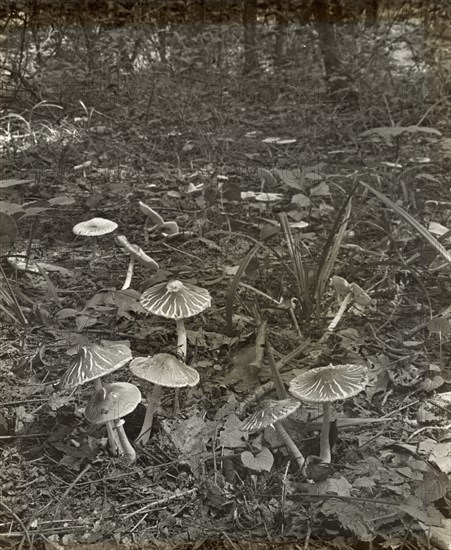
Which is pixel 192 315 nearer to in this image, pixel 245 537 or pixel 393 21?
pixel 245 537

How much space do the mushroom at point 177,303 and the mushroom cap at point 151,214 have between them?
18cm

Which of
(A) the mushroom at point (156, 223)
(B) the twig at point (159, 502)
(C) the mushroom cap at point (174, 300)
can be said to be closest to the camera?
(B) the twig at point (159, 502)

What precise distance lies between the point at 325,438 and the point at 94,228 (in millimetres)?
587

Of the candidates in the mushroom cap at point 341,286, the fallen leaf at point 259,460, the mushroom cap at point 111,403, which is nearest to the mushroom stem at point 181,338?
the mushroom cap at point 111,403

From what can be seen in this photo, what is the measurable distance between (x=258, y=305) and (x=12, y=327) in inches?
18.4

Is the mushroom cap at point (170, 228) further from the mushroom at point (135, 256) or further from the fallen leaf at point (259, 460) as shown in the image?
the fallen leaf at point (259, 460)

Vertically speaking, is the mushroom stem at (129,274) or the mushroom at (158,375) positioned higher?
the mushroom stem at (129,274)

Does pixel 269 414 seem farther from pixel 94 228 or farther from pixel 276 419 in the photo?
pixel 94 228

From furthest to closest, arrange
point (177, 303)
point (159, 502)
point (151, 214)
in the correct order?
point (151, 214) → point (177, 303) → point (159, 502)

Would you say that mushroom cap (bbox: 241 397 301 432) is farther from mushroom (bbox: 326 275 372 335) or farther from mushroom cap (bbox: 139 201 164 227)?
mushroom cap (bbox: 139 201 164 227)

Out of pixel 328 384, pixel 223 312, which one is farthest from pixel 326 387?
pixel 223 312

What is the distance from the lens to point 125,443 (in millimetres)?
958

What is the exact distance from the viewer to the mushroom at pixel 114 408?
95 centimetres

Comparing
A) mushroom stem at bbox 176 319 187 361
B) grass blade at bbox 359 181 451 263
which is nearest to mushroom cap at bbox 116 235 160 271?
mushroom stem at bbox 176 319 187 361
